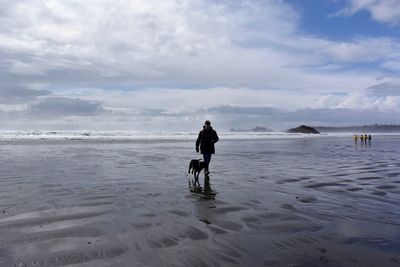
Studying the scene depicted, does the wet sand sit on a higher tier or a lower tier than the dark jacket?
lower

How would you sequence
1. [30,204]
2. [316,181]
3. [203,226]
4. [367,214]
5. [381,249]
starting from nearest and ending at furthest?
[381,249] → [203,226] → [367,214] → [30,204] → [316,181]

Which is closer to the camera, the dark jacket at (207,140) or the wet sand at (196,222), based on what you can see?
the wet sand at (196,222)

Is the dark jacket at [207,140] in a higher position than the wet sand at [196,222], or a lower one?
higher

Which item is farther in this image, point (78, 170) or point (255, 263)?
point (78, 170)

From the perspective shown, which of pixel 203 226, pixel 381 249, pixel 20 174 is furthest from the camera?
Answer: pixel 20 174

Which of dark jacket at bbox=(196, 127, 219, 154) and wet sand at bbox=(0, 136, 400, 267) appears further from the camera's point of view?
dark jacket at bbox=(196, 127, 219, 154)

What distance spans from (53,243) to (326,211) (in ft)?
20.0

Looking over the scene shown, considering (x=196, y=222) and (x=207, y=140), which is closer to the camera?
(x=196, y=222)

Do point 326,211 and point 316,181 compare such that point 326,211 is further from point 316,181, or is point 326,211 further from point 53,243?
point 53,243

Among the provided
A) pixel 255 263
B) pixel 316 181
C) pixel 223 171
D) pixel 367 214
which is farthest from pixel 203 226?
pixel 223 171

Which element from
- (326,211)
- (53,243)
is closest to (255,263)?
(53,243)

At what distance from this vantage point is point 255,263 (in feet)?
17.9

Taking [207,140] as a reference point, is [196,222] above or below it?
below

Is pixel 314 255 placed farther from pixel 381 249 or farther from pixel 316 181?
pixel 316 181
